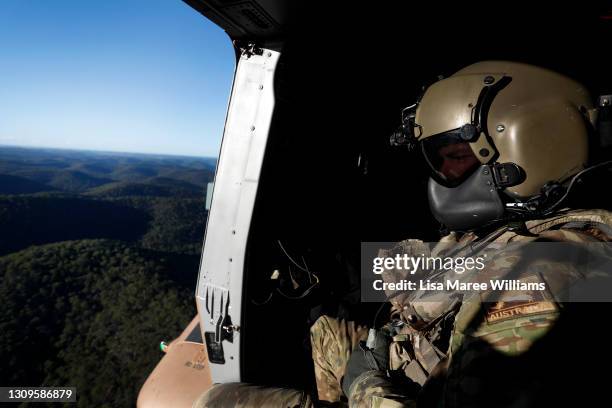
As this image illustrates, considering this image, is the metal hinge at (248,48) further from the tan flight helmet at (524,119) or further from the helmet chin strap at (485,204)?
the helmet chin strap at (485,204)

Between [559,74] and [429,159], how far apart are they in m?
0.58

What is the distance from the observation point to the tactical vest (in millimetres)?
851

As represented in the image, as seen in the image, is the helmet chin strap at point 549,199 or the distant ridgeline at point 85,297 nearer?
the helmet chin strap at point 549,199

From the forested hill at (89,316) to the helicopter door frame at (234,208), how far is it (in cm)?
3166

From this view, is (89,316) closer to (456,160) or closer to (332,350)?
(332,350)

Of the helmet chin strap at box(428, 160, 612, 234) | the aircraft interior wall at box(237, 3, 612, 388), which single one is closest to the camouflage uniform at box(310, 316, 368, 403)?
the aircraft interior wall at box(237, 3, 612, 388)

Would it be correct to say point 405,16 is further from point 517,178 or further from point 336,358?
point 336,358

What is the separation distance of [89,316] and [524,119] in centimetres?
4462

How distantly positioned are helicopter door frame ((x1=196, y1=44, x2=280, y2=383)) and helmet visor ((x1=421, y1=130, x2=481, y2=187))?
30.4 inches

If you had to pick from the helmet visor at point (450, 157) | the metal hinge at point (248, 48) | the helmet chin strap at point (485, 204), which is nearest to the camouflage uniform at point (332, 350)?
the helmet chin strap at point (485, 204)

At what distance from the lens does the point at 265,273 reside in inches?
77.5

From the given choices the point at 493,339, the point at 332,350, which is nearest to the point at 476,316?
the point at 493,339

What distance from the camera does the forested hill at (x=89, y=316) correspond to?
30000 mm

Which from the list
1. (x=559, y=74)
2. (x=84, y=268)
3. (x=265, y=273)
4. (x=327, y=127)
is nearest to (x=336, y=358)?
(x=265, y=273)
